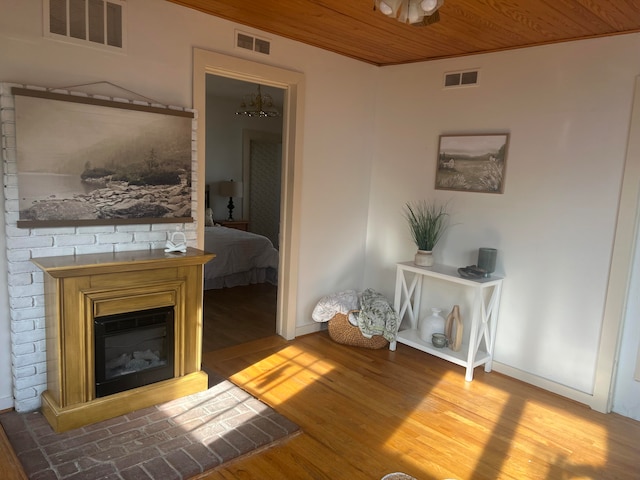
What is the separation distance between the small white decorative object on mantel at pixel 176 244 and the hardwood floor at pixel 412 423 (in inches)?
39.2

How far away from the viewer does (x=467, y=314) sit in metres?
3.87

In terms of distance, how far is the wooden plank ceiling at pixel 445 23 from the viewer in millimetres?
2662

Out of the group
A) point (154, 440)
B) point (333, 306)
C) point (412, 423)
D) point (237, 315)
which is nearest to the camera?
point (154, 440)

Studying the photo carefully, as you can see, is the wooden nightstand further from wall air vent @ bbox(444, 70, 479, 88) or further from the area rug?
the area rug

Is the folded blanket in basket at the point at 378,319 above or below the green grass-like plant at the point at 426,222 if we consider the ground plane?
below

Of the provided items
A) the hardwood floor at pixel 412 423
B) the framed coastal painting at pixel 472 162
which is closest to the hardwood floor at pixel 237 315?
the hardwood floor at pixel 412 423

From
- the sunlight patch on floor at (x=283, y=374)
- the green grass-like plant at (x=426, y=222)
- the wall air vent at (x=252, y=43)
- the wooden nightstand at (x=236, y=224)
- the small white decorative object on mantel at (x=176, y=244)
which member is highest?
the wall air vent at (x=252, y=43)

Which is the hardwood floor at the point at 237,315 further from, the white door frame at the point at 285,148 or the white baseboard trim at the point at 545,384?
the white baseboard trim at the point at 545,384

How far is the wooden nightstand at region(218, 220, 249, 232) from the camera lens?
7.28 m

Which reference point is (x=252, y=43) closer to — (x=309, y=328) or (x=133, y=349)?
(x=133, y=349)

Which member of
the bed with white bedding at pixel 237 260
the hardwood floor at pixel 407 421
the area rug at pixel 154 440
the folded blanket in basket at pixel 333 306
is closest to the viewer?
the area rug at pixel 154 440

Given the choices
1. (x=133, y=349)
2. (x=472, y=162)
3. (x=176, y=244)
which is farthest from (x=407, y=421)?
(x=472, y=162)

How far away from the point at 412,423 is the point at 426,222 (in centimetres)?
167

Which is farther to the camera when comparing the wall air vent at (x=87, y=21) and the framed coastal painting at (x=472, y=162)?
Answer: the framed coastal painting at (x=472, y=162)
